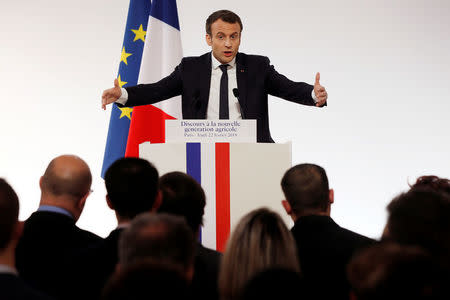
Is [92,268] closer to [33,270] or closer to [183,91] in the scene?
[33,270]

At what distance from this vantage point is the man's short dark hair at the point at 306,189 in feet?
7.61

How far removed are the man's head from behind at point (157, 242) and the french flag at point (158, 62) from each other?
3.35 metres

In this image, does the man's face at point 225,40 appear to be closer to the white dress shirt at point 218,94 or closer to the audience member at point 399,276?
the white dress shirt at point 218,94

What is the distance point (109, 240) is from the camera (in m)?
1.90

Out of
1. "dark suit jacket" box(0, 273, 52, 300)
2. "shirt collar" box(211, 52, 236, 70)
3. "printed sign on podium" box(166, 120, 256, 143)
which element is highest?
"shirt collar" box(211, 52, 236, 70)

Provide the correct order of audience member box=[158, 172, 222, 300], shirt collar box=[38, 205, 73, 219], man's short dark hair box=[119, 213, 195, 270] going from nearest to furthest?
1. man's short dark hair box=[119, 213, 195, 270]
2. audience member box=[158, 172, 222, 300]
3. shirt collar box=[38, 205, 73, 219]

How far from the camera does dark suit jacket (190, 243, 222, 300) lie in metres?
1.79

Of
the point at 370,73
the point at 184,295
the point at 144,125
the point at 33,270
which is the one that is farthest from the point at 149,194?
the point at 370,73

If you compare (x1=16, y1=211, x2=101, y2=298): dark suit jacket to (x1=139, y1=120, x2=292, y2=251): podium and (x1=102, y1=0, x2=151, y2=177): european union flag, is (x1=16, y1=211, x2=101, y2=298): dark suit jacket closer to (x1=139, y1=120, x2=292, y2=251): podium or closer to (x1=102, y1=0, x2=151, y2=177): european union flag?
(x1=139, y1=120, x2=292, y2=251): podium

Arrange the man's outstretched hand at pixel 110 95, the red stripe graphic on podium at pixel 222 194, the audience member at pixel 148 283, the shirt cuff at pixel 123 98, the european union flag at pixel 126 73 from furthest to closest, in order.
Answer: the european union flag at pixel 126 73 < the shirt cuff at pixel 123 98 < the man's outstretched hand at pixel 110 95 < the red stripe graphic on podium at pixel 222 194 < the audience member at pixel 148 283

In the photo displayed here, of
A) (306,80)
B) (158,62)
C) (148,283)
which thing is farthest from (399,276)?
(306,80)

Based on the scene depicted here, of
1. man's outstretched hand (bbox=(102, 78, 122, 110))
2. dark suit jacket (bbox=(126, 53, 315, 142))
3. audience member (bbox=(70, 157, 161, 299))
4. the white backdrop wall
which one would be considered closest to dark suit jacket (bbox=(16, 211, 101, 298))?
audience member (bbox=(70, 157, 161, 299))

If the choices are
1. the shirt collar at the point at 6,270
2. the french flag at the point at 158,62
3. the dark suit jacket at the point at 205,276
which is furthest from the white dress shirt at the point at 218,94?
the shirt collar at the point at 6,270

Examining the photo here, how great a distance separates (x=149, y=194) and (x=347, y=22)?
4549mm
